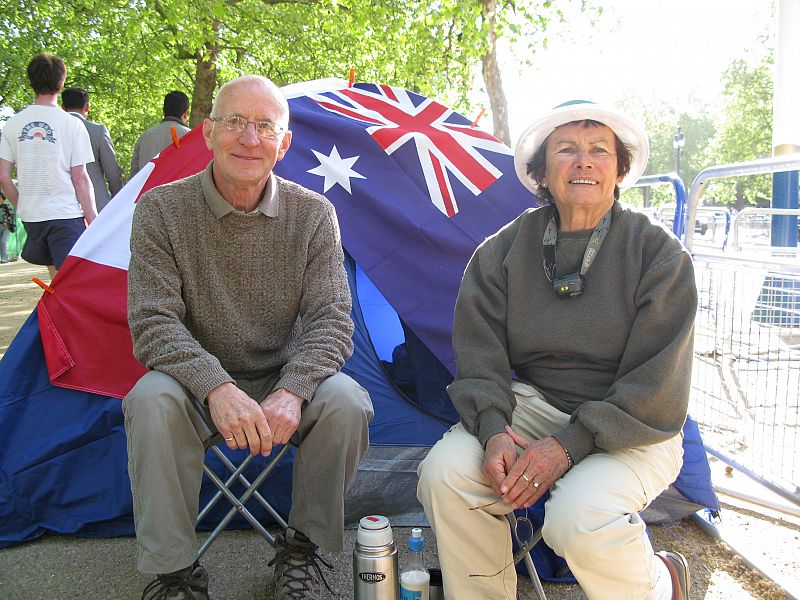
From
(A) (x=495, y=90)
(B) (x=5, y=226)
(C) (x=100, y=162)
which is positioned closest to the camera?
(C) (x=100, y=162)

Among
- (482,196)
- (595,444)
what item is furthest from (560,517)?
(482,196)

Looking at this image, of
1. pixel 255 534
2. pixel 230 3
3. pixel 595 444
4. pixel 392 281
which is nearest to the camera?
pixel 595 444

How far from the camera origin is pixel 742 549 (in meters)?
2.71

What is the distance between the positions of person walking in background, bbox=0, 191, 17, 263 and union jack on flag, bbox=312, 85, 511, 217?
14.1m

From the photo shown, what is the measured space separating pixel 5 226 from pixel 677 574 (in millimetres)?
17756

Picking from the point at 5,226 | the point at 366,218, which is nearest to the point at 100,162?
the point at 366,218

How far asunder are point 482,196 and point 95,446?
2101mm

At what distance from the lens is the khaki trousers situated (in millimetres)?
2010

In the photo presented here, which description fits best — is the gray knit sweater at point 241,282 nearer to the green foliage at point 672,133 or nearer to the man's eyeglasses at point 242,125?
the man's eyeglasses at point 242,125

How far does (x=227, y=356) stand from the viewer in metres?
2.45

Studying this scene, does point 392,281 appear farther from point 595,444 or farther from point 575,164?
point 595,444

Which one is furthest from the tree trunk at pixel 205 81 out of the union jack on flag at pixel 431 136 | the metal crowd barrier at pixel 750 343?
the metal crowd barrier at pixel 750 343

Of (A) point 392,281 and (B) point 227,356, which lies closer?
(B) point 227,356

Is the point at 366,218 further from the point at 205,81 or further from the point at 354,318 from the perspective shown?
the point at 205,81
